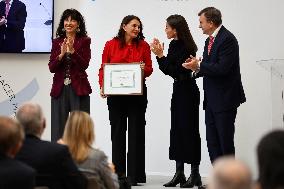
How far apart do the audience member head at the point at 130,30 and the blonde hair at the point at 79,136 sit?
244cm

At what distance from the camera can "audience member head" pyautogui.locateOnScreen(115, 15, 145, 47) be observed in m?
5.74

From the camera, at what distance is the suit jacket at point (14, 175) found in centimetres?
261

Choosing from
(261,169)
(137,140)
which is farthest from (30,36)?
(261,169)

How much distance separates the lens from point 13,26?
7039mm

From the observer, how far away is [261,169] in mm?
2168

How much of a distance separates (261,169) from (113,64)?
147 inches

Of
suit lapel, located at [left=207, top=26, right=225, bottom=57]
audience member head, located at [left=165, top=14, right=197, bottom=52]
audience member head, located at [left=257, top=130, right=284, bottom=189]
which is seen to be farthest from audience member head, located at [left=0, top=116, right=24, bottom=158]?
audience member head, located at [left=165, top=14, right=197, bottom=52]

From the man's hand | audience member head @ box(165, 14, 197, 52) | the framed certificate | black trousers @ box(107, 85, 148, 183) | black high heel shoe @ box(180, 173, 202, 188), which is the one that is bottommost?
black high heel shoe @ box(180, 173, 202, 188)

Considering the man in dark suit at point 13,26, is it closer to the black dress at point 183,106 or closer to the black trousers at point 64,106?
the black trousers at point 64,106

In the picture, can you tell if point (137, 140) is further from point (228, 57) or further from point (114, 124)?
point (228, 57)

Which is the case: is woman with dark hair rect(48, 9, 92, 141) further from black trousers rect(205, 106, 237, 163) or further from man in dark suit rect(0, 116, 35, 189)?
man in dark suit rect(0, 116, 35, 189)

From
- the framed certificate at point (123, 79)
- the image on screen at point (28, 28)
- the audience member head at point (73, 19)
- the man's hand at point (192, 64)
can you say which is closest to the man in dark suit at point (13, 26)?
the image on screen at point (28, 28)

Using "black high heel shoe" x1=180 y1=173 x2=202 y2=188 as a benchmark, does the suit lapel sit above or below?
above

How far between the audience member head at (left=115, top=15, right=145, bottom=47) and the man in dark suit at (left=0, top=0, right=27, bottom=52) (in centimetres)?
175
